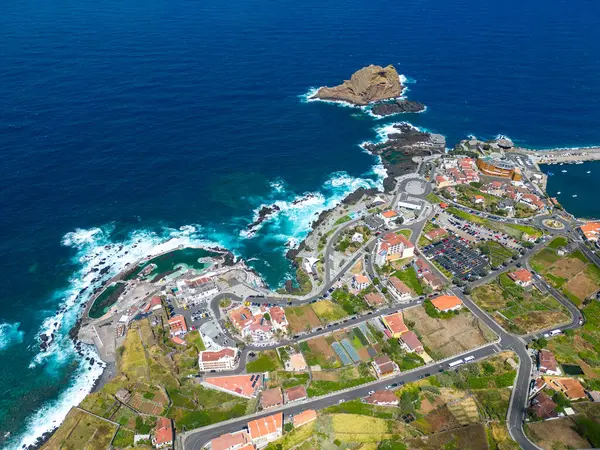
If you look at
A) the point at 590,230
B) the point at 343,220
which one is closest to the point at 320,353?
the point at 343,220

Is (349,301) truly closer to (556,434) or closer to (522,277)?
(522,277)

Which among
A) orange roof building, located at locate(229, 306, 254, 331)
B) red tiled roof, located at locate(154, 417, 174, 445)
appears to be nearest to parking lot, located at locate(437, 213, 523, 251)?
orange roof building, located at locate(229, 306, 254, 331)

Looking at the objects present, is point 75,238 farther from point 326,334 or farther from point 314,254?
point 326,334

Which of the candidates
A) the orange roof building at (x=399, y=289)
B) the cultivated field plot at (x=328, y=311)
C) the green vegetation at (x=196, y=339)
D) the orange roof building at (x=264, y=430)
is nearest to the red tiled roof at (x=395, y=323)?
the orange roof building at (x=399, y=289)

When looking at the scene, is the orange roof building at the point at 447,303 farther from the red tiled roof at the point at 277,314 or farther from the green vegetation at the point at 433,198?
the green vegetation at the point at 433,198

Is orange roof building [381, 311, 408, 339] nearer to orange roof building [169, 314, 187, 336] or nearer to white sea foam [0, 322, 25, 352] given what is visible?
orange roof building [169, 314, 187, 336]

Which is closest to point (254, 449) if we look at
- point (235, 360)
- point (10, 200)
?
point (235, 360)
